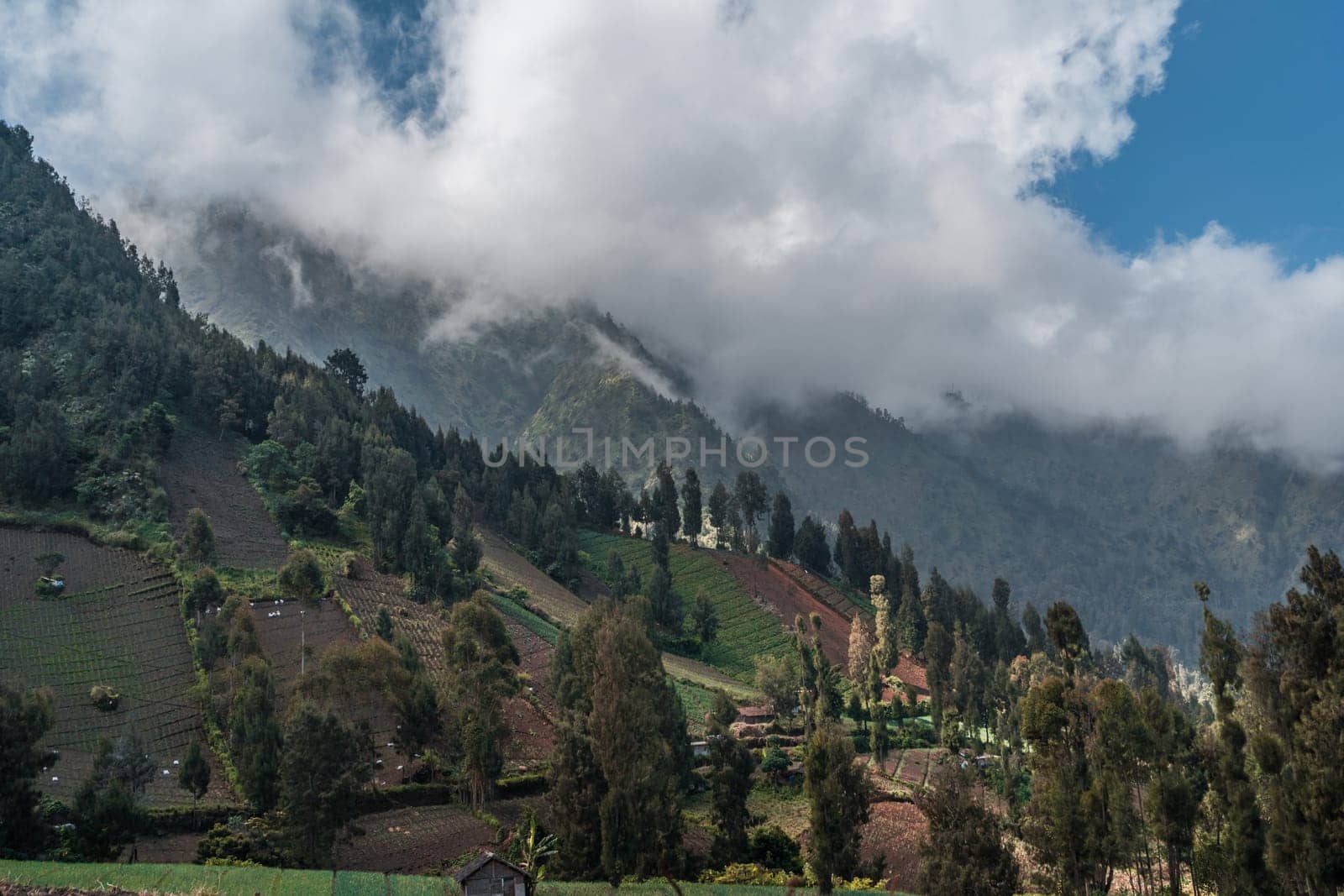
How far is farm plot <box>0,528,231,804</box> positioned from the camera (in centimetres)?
4153

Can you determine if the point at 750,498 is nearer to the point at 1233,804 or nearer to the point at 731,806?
the point at 731,806

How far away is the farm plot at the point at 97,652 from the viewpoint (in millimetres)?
41531

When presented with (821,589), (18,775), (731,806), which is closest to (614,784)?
(731,806)

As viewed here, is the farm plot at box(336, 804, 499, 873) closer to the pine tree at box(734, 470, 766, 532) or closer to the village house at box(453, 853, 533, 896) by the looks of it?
the village house at box(453, 853, 533, 896)

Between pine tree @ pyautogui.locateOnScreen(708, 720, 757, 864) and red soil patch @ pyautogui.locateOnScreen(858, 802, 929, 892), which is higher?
pine tree @ pyautogui.locateOnScreen(708, 720, 757, 864)

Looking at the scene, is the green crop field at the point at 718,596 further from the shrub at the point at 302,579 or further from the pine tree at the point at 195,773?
the pine tree at the point at 195,773

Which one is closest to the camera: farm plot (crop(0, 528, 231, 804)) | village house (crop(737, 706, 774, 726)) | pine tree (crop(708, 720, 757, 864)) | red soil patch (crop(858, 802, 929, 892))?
pine tree (crop(708, 720, 757, 864))

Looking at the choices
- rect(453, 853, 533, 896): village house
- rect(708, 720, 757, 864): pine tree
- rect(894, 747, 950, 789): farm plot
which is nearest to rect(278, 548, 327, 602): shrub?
rect(708, 720, 757, 864): pine tree

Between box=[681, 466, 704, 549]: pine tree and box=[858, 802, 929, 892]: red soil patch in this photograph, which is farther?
box=[681, 466, 704, 549]: pine tree

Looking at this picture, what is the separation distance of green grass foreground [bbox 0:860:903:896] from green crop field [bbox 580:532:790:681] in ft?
158

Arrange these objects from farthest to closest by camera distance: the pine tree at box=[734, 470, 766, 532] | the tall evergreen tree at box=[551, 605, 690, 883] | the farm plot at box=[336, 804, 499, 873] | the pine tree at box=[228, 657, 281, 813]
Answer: the pine tree at box=[734, 470, 766, 532], the pine tree at box=[228, 657, 281, 813], the farm plot at box=[336, 804, 499, 873], the tall evergreen tree at box=[551, 605, 690, 883]

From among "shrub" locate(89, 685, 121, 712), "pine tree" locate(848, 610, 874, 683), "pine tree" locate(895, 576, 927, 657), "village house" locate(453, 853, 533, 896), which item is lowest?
"village house" locate(453, 853, 533, 896)

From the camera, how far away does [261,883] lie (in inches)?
989

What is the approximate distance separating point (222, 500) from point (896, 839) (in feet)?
172
